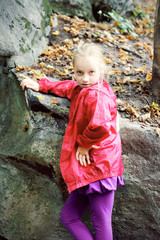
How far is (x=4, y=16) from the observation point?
3.43 m

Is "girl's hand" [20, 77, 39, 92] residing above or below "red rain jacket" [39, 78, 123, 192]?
above

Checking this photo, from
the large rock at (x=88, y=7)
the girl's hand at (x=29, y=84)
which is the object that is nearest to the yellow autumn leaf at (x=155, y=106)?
the girl's hand at (x=29, y=84)

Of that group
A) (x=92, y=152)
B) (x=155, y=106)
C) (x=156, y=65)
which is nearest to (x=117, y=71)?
(x=156, y=65)

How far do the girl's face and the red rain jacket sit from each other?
0.08 meters

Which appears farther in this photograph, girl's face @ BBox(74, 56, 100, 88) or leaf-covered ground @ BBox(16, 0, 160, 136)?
leaf-covered ground @ BBox(16, 0, 160, 136)

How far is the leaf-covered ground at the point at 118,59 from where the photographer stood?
10.6 ft

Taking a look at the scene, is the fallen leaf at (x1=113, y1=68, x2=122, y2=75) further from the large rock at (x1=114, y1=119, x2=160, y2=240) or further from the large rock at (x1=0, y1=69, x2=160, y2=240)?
the large rock at (x1=114, y1=119, x2=160, y2=240)

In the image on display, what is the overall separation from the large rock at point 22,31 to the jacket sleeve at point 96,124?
1990 millimetres

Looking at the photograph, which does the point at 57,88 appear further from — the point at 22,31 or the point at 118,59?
the point at 118,59

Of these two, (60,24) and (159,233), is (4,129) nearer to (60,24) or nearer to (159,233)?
(159,233)

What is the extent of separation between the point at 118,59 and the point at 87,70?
2.31 metres

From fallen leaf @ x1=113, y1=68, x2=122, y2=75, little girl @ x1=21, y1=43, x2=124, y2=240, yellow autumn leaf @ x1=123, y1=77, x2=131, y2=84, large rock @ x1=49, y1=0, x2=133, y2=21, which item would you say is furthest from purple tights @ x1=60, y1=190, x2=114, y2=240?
large rock @ x1=49, y1=0, x2=133, y2=21

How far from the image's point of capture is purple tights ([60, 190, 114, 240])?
218 centimetres

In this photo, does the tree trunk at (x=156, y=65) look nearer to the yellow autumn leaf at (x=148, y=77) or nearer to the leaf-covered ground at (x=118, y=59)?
the leaf-covered ground at (x=118, y=59)
